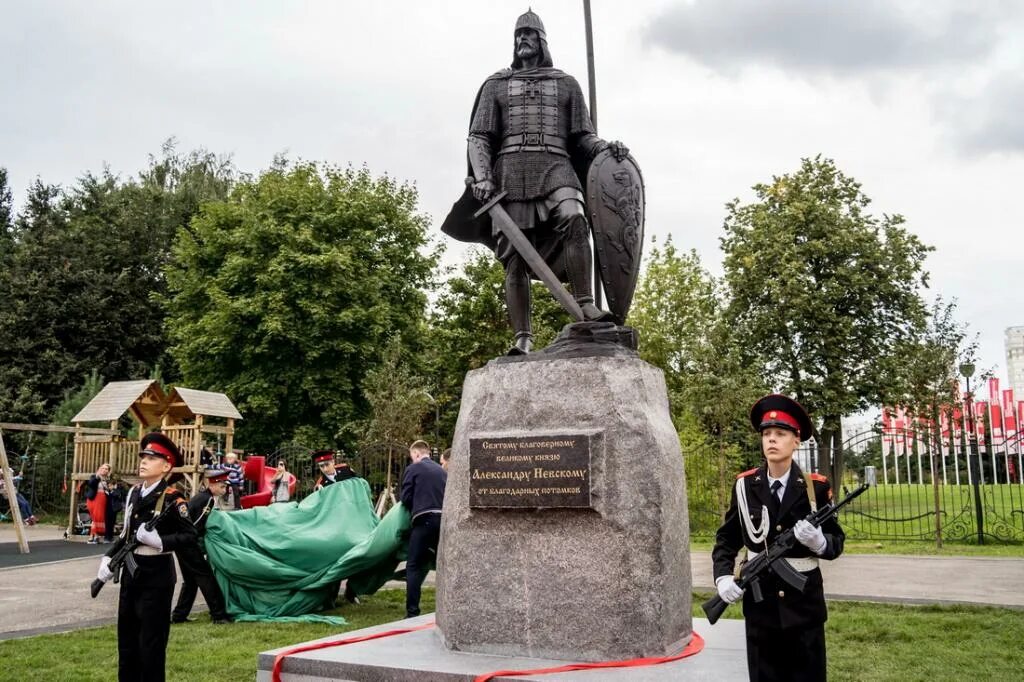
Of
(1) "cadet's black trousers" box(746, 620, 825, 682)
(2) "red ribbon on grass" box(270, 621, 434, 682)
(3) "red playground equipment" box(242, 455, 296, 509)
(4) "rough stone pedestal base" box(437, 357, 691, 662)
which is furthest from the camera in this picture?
(3) "red playground equipment" box(242, 455, 296, 509)

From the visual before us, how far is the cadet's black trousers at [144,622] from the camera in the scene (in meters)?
5.11

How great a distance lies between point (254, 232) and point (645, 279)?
51.5 feet

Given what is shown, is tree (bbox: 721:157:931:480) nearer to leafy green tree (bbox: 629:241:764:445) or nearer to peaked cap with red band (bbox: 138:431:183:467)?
leafy green tree (bbox: 629:241:764:445)

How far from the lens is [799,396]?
27.5 m

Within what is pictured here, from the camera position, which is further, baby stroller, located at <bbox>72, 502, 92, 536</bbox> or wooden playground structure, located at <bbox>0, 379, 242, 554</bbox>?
baby stroller, located at <bbox>72, 502, 92, 536</bbox>

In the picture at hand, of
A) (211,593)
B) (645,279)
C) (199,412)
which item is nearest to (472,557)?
(211,593)

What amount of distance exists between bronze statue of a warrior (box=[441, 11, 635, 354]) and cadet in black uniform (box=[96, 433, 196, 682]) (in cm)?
239

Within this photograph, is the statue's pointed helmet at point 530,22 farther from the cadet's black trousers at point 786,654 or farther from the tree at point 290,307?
the tree at point 290,307

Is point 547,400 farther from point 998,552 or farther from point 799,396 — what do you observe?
point 799,396

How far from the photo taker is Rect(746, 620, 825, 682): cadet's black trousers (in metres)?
3.77

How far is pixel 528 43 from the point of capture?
6441 mm

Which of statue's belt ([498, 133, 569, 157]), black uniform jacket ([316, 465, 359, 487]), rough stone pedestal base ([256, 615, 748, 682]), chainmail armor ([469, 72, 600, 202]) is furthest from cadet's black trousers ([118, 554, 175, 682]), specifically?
black uniform jacket ([316, 465, 359, 487])

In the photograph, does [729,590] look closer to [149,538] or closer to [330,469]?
[149,538]

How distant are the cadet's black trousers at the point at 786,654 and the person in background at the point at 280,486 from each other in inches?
458
